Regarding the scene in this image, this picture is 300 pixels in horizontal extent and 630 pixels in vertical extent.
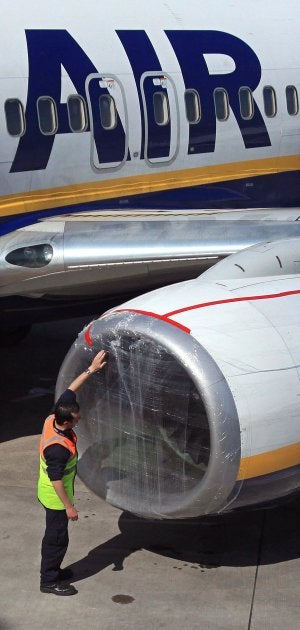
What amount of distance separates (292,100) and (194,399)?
6.60 metres

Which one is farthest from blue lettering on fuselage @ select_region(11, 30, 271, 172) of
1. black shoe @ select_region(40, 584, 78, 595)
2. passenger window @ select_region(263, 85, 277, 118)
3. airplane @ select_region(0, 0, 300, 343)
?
black shoe @ select_region(40, 584, 78, 595)

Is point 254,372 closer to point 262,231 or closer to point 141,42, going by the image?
point 262,231

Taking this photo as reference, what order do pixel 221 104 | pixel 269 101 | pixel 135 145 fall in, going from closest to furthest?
pixel 135 145 → pixel 221 104 → pixel 269 101

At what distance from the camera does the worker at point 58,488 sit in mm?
8648

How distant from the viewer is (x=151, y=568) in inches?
360

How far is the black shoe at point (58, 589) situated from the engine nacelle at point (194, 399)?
697 mm

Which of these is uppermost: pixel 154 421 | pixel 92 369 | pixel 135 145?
pixel 135 145

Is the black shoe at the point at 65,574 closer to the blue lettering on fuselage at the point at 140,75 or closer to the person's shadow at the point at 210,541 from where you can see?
the person's shadow at the point at 210,541

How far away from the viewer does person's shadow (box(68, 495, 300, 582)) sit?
9.29 meters

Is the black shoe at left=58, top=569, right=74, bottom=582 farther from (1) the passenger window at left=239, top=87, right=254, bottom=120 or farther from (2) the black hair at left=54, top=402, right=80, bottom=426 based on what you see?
(1) the passenger window at left=239, top=87, right=254, bottom=120

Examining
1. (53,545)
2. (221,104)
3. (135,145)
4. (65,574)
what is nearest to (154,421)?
(53,545)

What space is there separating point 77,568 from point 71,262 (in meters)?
2.94

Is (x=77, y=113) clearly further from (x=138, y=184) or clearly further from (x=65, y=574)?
(x=65, y=574)

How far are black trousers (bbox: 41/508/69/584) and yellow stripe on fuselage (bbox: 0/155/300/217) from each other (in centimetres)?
365
